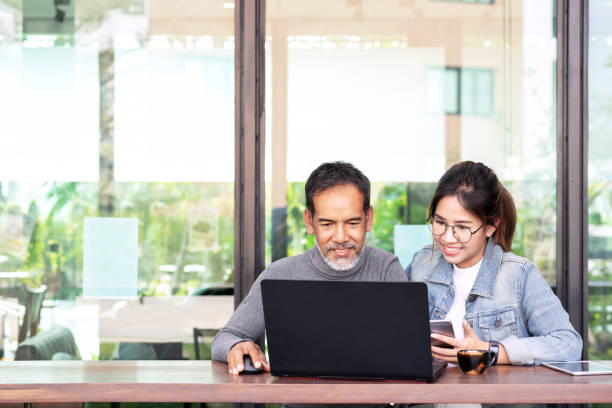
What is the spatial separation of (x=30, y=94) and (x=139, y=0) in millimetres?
710

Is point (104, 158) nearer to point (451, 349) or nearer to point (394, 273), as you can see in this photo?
point (394, 273)

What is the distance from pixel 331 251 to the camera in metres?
2.38

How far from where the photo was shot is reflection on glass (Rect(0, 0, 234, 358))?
3.60 meters

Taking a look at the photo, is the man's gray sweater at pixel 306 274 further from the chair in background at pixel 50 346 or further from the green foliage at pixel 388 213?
the chair in background at pixel 50 346

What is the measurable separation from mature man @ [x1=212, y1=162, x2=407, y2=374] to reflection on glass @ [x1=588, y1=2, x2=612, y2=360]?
138cm

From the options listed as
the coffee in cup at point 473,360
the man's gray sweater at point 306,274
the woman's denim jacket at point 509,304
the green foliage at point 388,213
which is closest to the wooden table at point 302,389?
the coffee in cup at point 473,360

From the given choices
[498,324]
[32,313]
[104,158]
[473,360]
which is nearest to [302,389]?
[473,360]

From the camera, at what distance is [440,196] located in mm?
2516

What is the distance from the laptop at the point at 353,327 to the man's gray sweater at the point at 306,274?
540mm

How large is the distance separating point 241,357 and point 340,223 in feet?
1.77

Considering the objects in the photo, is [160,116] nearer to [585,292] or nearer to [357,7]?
[357,7]

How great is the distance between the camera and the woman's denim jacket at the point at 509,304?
2289mm

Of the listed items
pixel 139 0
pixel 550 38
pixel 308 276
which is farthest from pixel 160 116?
pixel 550 38

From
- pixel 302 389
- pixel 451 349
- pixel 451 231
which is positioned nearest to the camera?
pixel 302 389
